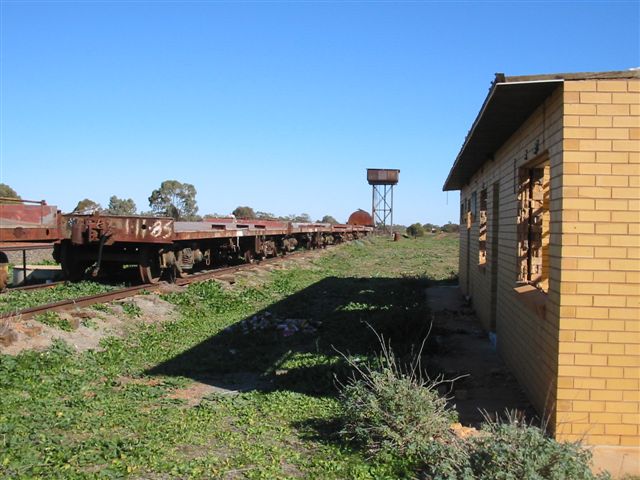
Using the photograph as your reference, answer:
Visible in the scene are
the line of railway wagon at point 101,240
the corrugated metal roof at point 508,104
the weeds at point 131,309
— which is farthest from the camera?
the line of railway wagon at point 101,240

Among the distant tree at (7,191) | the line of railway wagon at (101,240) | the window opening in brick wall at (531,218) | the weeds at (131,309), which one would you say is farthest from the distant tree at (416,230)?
the window opening in brick wall at (531,218)

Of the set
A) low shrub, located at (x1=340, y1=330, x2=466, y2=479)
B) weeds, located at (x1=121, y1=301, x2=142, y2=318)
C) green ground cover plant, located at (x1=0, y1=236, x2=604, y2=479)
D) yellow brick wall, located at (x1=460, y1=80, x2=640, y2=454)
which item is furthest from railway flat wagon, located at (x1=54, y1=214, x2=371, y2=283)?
yellow brick wall, located at (x1=460, y1=80, x2=640, y2=454)

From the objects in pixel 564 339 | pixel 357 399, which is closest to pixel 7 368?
pixel 357 399

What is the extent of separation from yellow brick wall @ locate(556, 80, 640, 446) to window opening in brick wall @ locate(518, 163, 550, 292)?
2.11m

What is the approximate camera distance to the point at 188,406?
5.55 m

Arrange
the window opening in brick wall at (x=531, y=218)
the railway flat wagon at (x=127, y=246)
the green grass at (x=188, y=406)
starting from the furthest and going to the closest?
the railway flat wagon at (x=127, y=246) < the window opening in brick wall at (x=531, y=218) < the green grass at (x=188, y=406)

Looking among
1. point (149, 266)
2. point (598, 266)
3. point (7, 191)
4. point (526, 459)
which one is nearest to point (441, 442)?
point (526, 459)

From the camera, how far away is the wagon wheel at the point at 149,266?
40.1 ft

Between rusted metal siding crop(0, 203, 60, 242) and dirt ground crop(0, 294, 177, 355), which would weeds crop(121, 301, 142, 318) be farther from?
rusted metal siding crop(0, 203, 60, 242)

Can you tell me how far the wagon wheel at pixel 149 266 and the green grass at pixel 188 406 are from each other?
2262 millimetres

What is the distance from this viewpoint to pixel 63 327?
752cm

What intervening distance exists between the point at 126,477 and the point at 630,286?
383 cm

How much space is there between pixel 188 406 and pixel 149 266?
7.37 m

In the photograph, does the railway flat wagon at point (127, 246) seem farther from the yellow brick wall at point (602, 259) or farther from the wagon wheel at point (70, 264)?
the yellow brick wall at point (602, 259)
